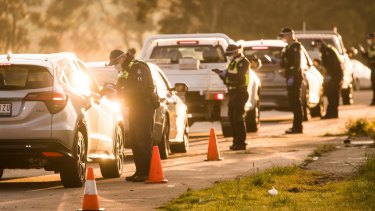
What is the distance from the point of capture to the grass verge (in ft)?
40.6

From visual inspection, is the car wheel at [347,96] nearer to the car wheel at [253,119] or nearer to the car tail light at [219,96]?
the car wheel at [253,119]

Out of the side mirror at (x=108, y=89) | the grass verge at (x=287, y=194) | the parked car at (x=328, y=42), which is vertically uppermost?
the parked car at (x=328, y=42)

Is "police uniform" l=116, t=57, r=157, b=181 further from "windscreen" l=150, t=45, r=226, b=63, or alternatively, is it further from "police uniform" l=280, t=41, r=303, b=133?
"police uniform" l=280, t=41, r=303, b=133

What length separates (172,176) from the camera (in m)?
16.8

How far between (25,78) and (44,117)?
2.70ft

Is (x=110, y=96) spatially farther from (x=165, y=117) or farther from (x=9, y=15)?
(x=9, y=15)

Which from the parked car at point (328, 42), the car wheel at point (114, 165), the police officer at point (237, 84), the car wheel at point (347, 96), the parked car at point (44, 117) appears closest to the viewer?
the parked car at point (44, 117)

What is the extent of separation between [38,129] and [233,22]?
65.0 m

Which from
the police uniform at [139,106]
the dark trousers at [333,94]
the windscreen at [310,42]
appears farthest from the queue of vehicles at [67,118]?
the windscreen at [310,42]

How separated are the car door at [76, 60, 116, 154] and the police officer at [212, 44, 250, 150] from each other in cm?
500

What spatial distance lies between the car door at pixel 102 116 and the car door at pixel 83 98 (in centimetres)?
10

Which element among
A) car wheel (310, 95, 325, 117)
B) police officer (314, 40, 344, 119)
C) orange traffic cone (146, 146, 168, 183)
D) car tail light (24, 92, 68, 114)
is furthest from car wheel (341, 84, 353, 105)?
car tail light (24, 92, 68, 114)

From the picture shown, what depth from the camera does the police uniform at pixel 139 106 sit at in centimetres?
1636

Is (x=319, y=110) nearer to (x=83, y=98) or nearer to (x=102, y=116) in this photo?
(x=102, y=116)
